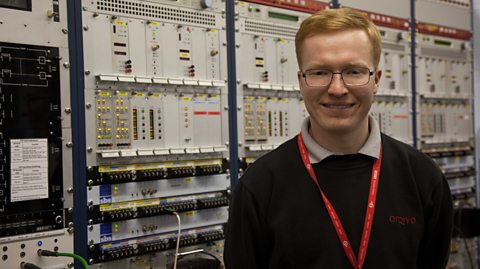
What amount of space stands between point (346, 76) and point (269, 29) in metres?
2.06

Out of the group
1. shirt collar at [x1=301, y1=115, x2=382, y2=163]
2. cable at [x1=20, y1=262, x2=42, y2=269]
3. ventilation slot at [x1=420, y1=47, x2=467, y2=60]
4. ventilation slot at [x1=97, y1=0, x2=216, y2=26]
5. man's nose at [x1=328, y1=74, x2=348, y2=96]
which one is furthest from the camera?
ventilation slot at [x1=420, y1=47, x2=467, y2=60]

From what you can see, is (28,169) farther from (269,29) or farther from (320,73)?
(269,29)

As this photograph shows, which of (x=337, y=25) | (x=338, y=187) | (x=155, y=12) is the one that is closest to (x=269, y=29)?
(x=155, y=12)

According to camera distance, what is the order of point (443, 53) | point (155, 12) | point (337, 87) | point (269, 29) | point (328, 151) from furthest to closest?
point (443, 53) < point (269, 29) < point (155, 12) < point (328, 151) < point (337, 87)

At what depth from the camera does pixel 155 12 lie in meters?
3.03

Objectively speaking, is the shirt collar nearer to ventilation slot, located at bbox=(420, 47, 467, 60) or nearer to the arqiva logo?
the arqiva logo

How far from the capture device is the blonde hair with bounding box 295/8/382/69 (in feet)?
5.30

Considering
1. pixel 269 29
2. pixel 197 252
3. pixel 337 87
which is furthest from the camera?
pixel 269 29

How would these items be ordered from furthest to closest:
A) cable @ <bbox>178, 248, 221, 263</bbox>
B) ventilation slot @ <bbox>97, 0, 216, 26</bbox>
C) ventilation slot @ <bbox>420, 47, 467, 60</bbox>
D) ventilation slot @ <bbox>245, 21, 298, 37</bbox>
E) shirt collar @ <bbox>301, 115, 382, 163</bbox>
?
ventilation slot @ <bbox>420, 47, 467, 60</bbox>
ventilation slot @ <bbox>245, 21, 298, 37</bbox>
cable @ <bbox>178, 248, 221, 263</bbox>
ventilation slot @ <bbox>97, 0, 216, 26</bbox>
shirt collar @ <bbox>301, 115, 382, 163</bbox>

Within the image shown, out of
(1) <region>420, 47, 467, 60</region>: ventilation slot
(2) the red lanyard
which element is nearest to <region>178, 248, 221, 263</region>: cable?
(2) the red lanyard

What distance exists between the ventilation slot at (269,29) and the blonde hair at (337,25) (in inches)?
72.2

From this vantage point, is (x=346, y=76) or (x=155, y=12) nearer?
(x=346, y=76)

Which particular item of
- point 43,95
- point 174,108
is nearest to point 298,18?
point 174,108

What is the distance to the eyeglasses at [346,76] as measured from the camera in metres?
1.59
